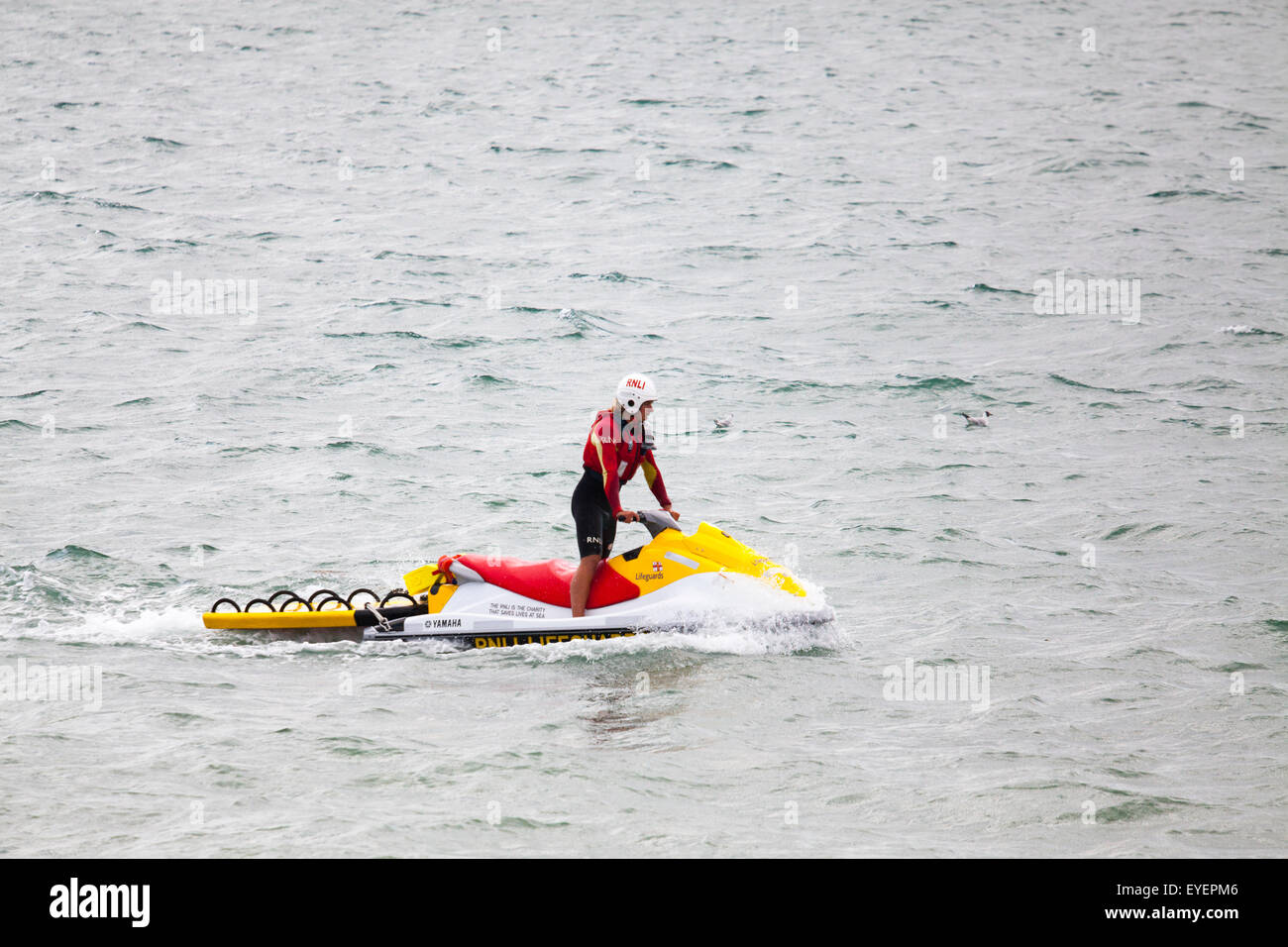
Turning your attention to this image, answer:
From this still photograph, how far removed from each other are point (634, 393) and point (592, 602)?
1.93m

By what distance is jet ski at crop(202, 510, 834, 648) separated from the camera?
1101 centimetres

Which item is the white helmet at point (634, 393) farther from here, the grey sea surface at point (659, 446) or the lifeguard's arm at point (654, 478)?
the grey sea surface at point (659, 446)

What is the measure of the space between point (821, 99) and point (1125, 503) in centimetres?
3260

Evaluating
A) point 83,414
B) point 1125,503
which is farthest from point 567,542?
point 83,414

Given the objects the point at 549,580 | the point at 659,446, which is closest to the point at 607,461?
the point at 549,580

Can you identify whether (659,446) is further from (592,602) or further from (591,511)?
(591,511)

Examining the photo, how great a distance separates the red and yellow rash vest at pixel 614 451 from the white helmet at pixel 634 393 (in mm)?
191

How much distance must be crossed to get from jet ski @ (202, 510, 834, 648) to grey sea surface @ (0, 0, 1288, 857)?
220mm

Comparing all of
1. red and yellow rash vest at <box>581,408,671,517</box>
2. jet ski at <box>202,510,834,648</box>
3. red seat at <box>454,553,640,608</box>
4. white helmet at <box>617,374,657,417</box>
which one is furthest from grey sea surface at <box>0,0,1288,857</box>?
white helmet at <box>617,374,657,417</box>

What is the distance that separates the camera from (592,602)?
36.7 ft

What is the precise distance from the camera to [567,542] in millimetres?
14430

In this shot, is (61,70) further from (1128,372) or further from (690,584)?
(690,584)

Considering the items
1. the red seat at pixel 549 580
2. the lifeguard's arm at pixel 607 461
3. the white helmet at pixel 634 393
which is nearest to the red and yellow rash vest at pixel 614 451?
the lifeguard's arm at pixel 607 461

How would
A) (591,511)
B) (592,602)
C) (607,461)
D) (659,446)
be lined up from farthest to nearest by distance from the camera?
(659,446) → (592,602) → (591,511) → (607,461)
